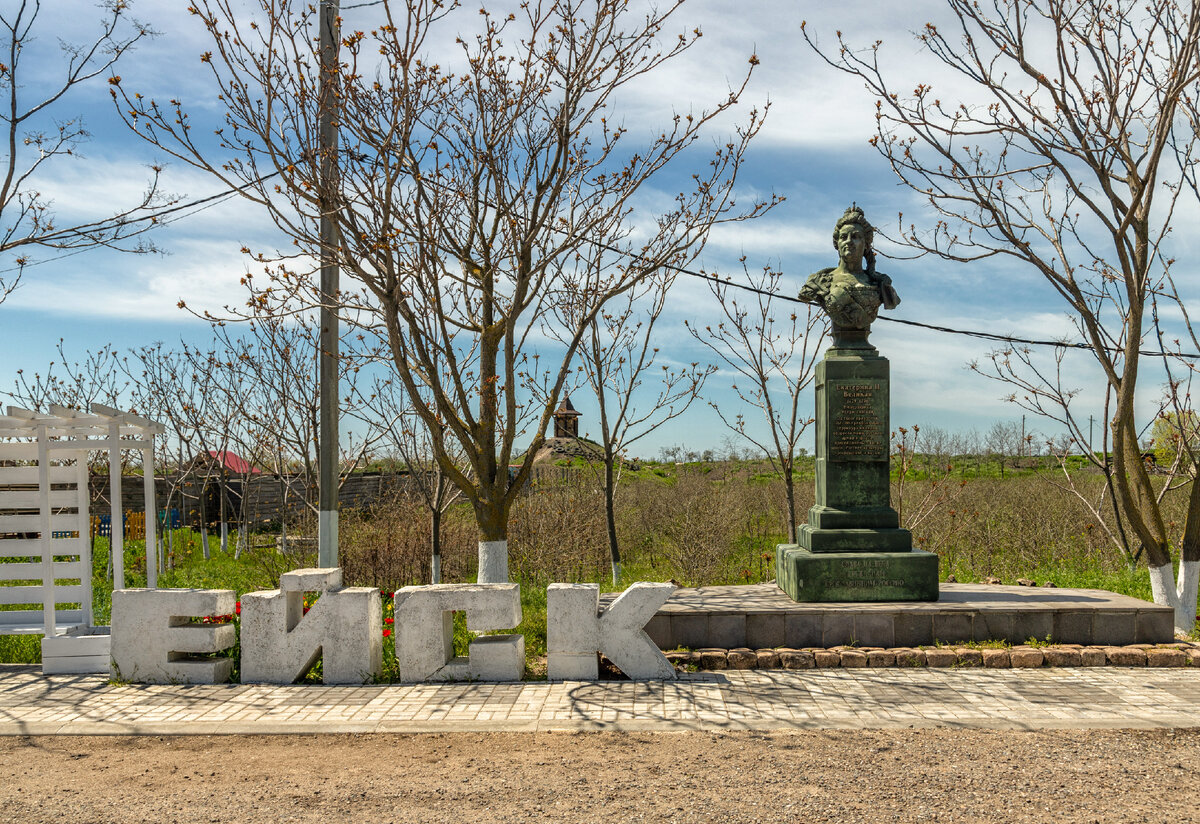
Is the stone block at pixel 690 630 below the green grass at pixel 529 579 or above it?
above

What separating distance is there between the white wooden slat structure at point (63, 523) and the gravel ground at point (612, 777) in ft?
5.74

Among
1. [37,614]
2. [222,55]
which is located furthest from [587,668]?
[222,55]

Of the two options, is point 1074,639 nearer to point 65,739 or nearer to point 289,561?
point 65,739

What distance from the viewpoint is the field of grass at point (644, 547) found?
11.3 m

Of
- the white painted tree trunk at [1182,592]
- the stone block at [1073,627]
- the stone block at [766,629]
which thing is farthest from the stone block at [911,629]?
the white painted tree trunk at [1182,592]

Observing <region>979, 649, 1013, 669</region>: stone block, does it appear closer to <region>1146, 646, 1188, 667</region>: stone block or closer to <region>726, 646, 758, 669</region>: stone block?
<region>1146, 646, 1188, 667</region>: stone block

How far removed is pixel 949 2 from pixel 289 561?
991 cm

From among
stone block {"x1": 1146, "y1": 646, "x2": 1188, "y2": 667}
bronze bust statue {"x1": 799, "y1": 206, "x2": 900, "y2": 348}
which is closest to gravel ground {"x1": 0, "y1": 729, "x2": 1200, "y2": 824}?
stone block {"x1": 1146, "y1": 646, "x2": 1188, "y2": 667}

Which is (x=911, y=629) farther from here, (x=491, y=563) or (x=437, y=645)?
(x=437, y=645)

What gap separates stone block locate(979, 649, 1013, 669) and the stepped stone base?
0.94 meters

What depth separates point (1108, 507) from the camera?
16344mm

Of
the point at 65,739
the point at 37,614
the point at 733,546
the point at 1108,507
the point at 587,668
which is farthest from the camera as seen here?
the point at 1108,507

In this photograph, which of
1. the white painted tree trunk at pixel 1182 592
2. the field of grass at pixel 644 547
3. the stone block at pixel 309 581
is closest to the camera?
the stone block at pixel 309 581

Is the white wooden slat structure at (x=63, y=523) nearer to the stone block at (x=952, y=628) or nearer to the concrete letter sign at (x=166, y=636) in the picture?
the concrete letter sign at (x=166, y=636)
